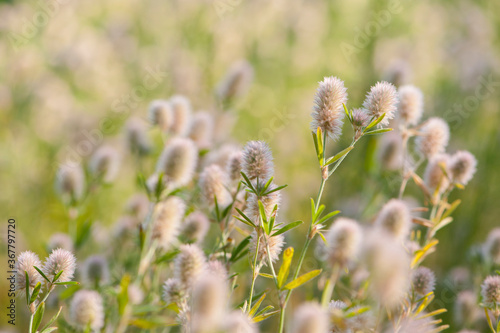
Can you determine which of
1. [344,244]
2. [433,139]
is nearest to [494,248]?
[433,139]

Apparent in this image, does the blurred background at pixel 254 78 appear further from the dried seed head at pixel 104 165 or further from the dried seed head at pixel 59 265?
the dried seed head at pixel 59 265

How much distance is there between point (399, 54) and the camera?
167 inches

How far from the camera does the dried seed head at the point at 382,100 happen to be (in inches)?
47.8

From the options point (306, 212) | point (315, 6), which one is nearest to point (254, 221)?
point (306, 212)

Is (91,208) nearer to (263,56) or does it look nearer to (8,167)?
(8,167)

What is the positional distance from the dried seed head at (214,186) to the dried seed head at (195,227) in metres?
0.10

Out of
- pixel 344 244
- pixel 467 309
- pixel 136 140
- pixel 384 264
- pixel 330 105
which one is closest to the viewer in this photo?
pixel 384 264

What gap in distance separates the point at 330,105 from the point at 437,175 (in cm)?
61

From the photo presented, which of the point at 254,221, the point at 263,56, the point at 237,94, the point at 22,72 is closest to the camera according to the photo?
the point at 254,221

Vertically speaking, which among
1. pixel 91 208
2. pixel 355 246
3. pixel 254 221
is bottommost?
pixel 355 246

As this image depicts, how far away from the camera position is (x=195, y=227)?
5.46 feet

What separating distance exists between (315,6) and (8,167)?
310 centimetres

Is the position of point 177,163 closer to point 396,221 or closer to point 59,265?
point 59,265

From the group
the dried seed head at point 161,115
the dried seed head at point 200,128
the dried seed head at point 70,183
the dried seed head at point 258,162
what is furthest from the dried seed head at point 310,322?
the dried seed head at point 70,183
